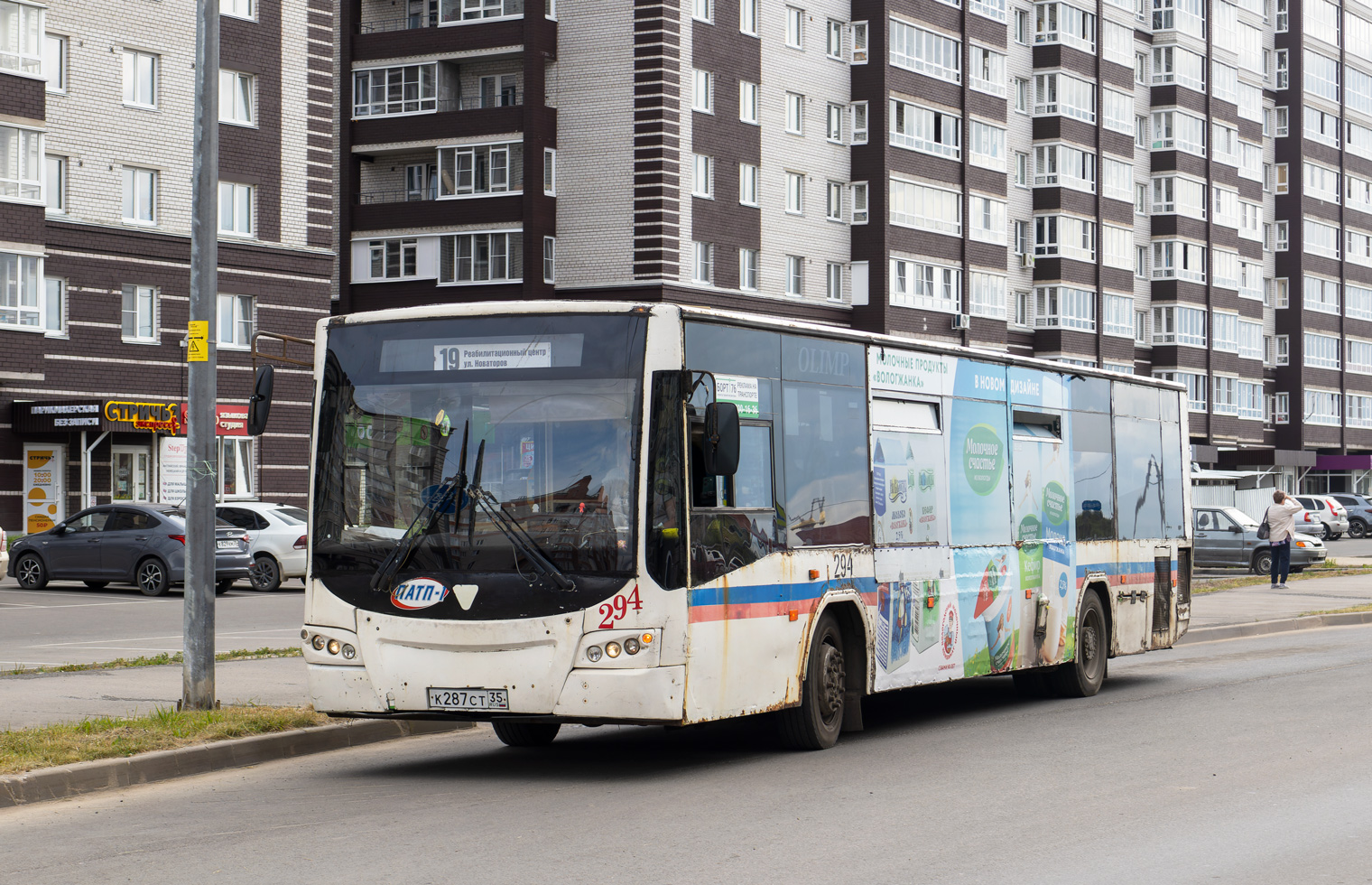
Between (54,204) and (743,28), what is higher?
(743,28)

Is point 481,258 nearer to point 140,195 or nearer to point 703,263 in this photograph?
point 703,263

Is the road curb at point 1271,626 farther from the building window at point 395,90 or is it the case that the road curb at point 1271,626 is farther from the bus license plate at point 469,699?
the building window at point 395,90

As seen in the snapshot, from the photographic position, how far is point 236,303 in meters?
46.1

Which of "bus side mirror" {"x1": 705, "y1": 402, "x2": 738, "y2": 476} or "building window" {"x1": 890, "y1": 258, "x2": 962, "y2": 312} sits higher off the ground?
"building window" {"x1": 890, "y1": 258, "x2": 962, "y2": 312}

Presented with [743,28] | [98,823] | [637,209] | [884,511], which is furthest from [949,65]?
[98,823]

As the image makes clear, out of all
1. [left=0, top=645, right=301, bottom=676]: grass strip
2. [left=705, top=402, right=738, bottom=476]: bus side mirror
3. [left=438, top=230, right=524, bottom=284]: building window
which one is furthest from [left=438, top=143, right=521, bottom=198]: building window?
[left=705, top=402, right=738, bottom=476]: bus side mirror

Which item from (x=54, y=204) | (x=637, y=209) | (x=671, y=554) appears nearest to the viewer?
(x=671, y=554)

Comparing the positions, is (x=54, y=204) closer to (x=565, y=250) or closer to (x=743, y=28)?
(x=565, y=250)

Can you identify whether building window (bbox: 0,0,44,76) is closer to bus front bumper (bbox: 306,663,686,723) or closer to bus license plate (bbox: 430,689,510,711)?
bus license plate (bbox: 430,689,510,711)

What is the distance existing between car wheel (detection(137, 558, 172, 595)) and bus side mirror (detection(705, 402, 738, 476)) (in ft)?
72.0

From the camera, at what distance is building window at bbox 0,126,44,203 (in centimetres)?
3862

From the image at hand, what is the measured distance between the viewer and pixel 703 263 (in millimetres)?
54656

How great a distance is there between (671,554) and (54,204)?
35477 millimetres

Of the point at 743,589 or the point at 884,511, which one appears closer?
the point at 743,589
